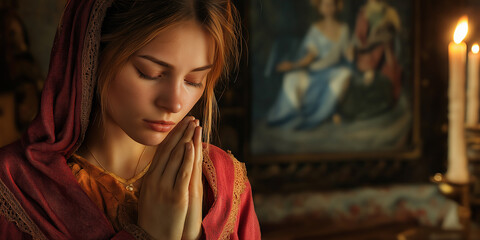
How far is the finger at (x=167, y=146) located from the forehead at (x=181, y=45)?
113 millimetres

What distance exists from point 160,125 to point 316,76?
2.16 metres

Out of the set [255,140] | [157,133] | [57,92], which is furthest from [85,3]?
[255,140]

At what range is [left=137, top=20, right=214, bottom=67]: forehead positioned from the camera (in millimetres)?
821

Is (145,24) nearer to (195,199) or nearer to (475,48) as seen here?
(195,199)

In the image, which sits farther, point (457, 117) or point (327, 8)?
point (327, 8)

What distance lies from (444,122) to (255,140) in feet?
4.62

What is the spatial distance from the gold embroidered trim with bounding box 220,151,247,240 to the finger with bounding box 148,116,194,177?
211mm

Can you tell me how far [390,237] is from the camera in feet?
8.54

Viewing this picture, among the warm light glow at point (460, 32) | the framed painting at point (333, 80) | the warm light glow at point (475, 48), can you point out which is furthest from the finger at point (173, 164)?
the framed painting at point (333, 80)

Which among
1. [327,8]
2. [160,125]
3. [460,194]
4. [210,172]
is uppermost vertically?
[327,8]

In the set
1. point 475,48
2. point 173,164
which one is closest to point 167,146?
point 173,164

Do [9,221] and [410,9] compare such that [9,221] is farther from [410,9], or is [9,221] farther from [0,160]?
[410,9]

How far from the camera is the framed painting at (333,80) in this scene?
279cm

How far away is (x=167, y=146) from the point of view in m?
0.83
